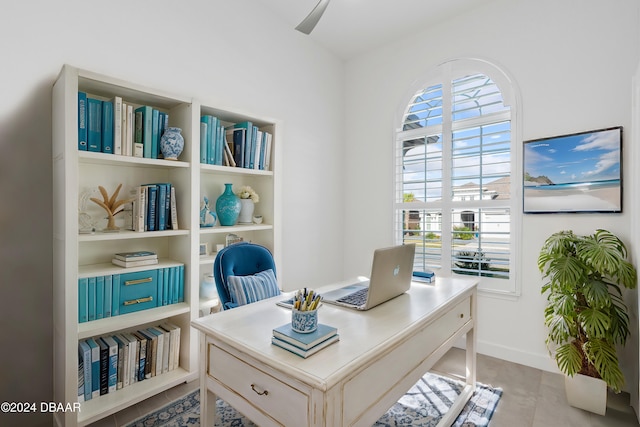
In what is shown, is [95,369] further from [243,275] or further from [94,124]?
[94,124]

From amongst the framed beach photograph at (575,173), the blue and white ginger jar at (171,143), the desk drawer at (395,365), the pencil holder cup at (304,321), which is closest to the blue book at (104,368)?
the blue and white ginger jar at (171,143)

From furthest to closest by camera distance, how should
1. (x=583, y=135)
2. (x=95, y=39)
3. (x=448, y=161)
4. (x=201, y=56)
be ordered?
1. (x=448, y=161)
2. (x=201, y=56)
3. (x=583, y=135)
4. (x=95, y=39)

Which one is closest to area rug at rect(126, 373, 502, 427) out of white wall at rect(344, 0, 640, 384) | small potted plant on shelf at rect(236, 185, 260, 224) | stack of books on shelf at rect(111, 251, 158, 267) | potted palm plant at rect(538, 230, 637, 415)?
potted palm plant at rect(538, 230, 637, 415)

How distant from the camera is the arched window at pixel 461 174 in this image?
2748 mm

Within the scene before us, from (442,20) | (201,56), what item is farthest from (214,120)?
(442,20)

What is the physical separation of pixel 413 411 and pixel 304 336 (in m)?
1.33

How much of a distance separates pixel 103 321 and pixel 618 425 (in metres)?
3.01

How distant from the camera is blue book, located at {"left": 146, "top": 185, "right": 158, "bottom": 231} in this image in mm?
2012

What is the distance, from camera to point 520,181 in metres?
2.64

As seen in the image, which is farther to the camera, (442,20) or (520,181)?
(442,20)

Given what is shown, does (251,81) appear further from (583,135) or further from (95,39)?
(583,135)

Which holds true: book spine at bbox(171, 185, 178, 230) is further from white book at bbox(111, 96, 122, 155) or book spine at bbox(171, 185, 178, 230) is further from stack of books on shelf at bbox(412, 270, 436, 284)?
stack of books on shelf at bbox(412, 270, 436, 284)

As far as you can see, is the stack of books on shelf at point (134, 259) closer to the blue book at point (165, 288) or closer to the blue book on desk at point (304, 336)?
the blue book at point (165, 288)

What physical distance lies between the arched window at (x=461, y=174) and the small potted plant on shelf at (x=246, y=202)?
5.08 feet
